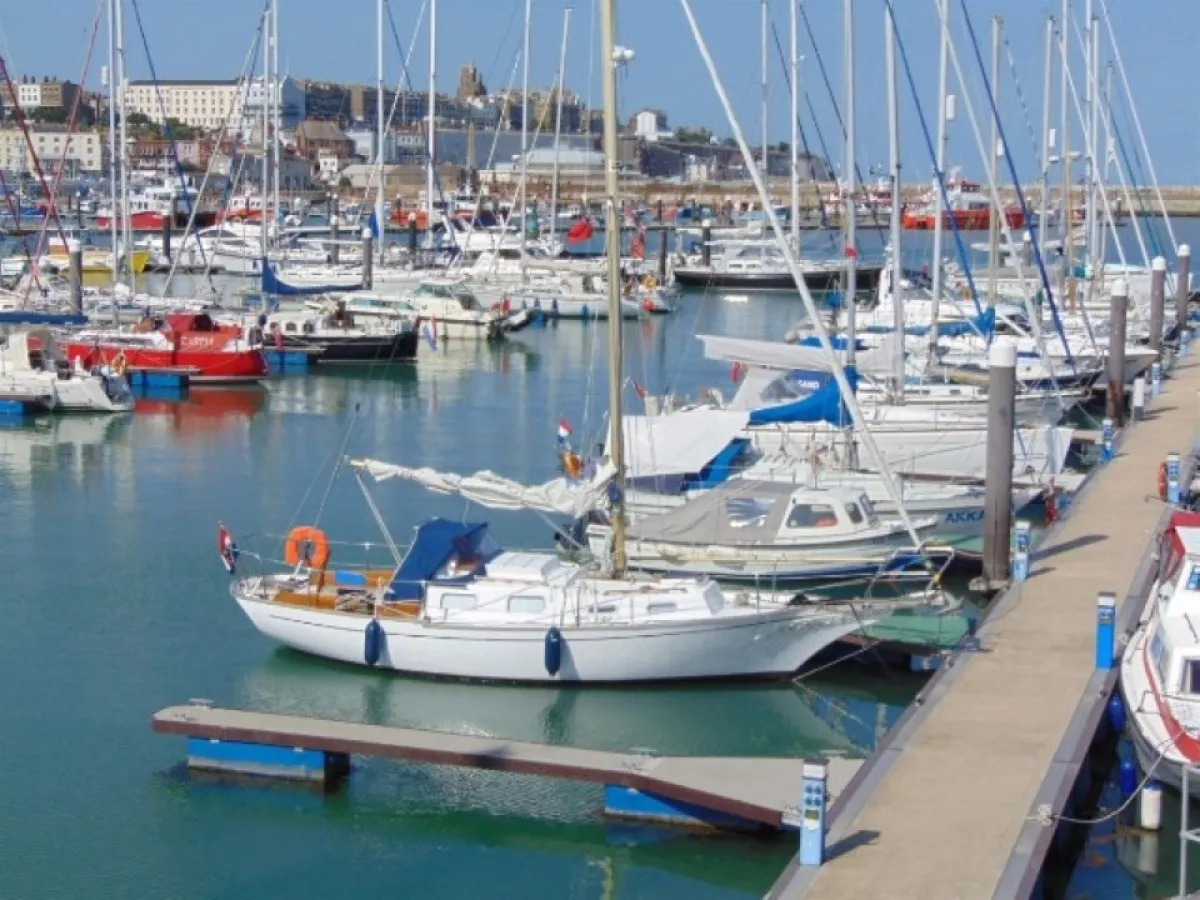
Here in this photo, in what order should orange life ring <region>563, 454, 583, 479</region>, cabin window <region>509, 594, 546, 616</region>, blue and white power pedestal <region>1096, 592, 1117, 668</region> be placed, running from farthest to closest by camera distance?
→ orange life ring <region>563, 454, 583, 479</region>, cabin window <region>509, 594, 546, 616</region>, blue and white power pedestal <region>1096, 592, 1117, 668</region>

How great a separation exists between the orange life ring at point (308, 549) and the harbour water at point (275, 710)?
1.11 m

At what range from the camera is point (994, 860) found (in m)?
14.1

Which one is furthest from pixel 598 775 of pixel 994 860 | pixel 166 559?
pixel 166 559

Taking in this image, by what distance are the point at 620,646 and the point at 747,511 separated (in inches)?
210

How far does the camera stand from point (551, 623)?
819 inches

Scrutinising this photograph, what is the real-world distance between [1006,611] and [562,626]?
4.94 metres

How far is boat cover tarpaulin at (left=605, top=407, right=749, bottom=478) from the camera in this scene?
28.3 meters

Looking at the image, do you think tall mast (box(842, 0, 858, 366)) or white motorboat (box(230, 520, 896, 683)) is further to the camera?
tall mast (box(842, 0, 858, 366))

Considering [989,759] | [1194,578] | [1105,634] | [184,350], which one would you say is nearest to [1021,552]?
[1105,634]

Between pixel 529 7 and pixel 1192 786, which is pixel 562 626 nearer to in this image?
pixel 1192 786

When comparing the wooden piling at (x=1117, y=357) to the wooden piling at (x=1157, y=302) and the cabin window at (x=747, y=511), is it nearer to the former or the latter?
the wooden piling at (x=1157, y=302)

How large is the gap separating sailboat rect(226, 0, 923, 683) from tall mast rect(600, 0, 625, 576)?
2cm

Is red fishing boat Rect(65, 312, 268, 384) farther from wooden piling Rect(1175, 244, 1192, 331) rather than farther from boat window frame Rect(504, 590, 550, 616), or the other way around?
boat window frame Rect(504, 590, 550, 616)

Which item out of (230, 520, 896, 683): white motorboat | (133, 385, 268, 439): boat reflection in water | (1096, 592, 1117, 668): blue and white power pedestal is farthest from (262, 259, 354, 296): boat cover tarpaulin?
(1096, 592, 1117, 668): blue and white power pedestal
